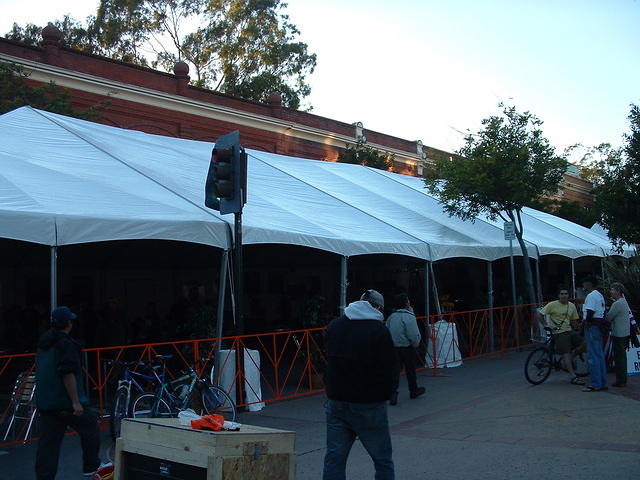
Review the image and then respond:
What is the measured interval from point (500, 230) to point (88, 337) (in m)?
10.9

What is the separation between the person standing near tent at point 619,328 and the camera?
34.9 ft

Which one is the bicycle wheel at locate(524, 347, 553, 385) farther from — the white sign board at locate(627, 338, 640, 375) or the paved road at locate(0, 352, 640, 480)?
the white sign board at locate(627, 338, 640, 375)

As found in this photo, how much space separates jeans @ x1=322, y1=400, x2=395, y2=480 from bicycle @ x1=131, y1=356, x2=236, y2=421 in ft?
12.2

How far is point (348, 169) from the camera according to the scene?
20.5 m

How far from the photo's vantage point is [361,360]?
5070 millimetres

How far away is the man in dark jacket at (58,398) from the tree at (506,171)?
1289cm

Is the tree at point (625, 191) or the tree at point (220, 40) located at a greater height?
the tree at point (220, 40)

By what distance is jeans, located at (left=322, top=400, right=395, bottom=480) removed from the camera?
16.6 ft

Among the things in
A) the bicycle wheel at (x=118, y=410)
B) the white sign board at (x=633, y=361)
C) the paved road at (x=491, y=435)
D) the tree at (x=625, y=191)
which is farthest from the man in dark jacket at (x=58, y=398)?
the tree at (x=625, y=191)

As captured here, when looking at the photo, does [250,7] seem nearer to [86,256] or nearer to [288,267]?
[288,267]

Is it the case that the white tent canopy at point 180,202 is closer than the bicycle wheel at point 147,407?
No

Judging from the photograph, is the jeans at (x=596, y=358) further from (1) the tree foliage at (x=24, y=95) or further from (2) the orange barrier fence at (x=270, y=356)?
(1) the tree foliage at (x=24, y=95)

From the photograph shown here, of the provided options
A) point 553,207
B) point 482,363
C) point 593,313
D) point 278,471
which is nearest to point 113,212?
point 278,471

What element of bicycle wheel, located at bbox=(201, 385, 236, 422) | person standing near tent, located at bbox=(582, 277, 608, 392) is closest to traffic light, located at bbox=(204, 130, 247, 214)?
bicycle wheel, located at bbox=(201, 385, 236, 422)
